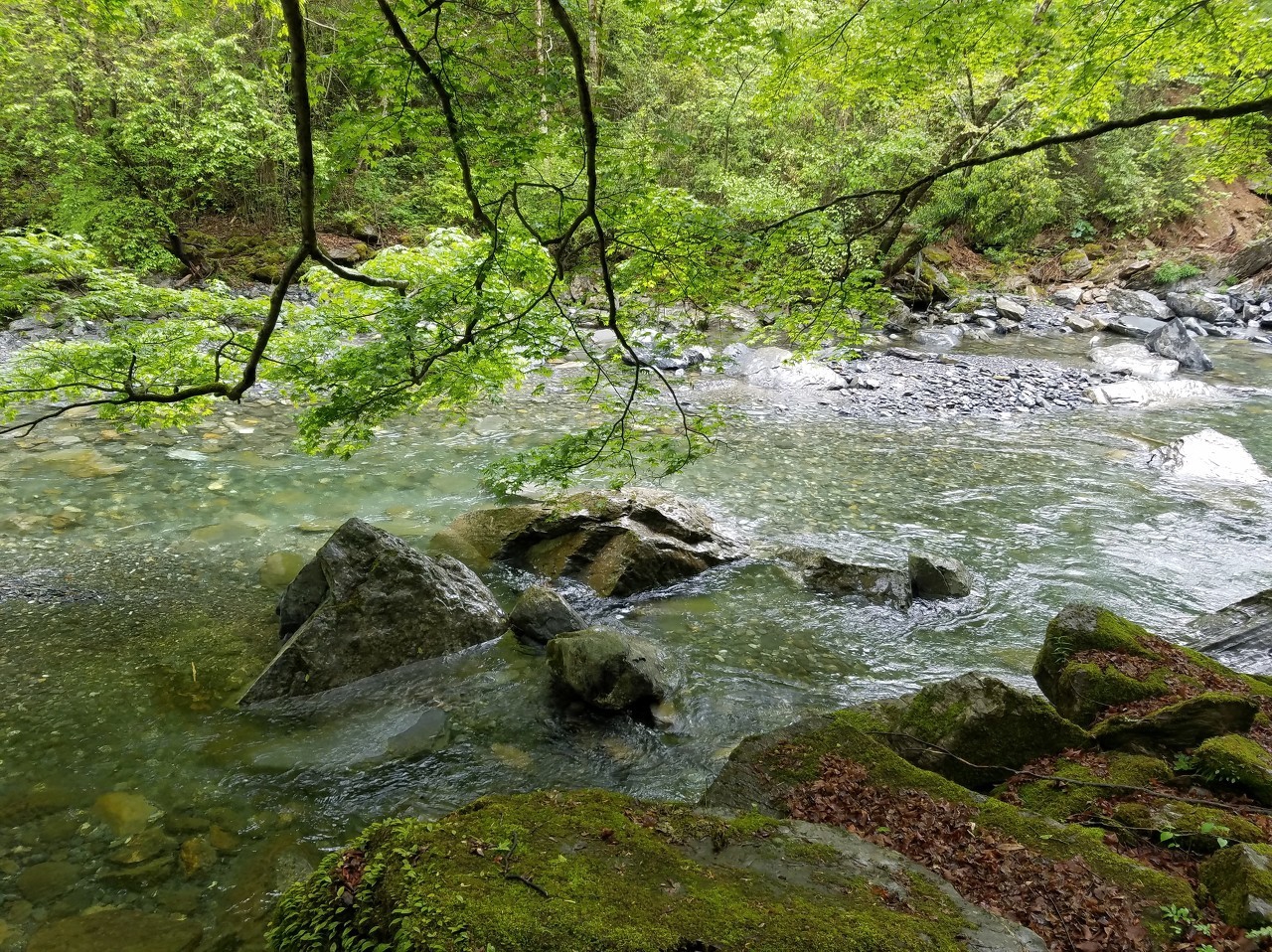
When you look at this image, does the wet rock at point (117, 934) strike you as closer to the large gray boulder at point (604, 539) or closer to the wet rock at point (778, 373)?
the large gray boulder at point (604, 539)

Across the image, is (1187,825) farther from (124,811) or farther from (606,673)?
(124,811)

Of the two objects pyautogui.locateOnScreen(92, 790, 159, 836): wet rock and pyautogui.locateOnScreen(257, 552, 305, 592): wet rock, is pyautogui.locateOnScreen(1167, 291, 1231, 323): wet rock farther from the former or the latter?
pyautogui.locateOnScreen(92, 790, 159, 836): wet rock

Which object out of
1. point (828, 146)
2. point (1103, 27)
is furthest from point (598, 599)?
point (828, 146)

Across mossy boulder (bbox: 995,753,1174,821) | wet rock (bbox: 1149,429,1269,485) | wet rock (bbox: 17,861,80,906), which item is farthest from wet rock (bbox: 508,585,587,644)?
wet rock (bbox: 1149,429,1269,485)

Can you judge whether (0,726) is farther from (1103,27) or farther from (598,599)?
(1103,27)

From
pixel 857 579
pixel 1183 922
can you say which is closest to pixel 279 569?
pixel 857 579

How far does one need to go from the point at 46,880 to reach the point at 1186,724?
676 centimetres

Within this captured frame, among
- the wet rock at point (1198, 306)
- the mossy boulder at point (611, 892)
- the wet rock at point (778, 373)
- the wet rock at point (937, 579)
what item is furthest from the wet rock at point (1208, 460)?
the wet rock at point (1198, 306)

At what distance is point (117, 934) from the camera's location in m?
3.46

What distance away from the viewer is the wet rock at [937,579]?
7.73 meters

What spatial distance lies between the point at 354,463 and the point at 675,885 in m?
10.1

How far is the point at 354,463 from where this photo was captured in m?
11.2

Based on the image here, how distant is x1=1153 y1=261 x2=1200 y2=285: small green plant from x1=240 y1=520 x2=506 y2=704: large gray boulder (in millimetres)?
34384

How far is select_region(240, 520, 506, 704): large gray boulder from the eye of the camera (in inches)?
228
